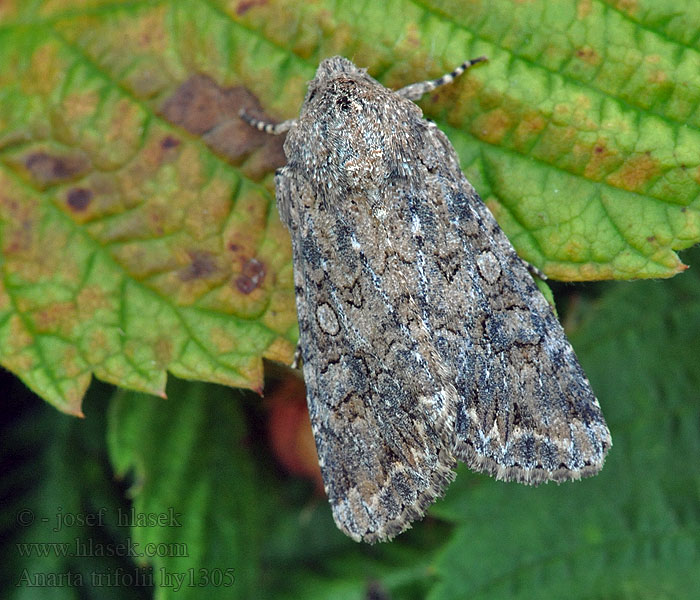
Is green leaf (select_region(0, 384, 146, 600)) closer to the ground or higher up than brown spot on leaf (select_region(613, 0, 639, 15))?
closer to the ground

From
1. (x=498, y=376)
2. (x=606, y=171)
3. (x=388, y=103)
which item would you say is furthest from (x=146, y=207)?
(x=606, y=171)

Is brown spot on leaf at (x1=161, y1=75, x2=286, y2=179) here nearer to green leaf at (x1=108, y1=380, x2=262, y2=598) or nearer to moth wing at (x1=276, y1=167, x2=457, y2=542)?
moth wing at (x1=276, y1=167, x2=457, y2=542)

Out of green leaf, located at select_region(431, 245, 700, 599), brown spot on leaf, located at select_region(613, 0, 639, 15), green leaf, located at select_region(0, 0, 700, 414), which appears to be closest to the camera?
brown spot on leaf, located at select_region(613, 0, 639, 15)

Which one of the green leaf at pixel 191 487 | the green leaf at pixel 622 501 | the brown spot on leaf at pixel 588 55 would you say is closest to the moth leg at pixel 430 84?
the brown spot on leaf at pixel 588 55

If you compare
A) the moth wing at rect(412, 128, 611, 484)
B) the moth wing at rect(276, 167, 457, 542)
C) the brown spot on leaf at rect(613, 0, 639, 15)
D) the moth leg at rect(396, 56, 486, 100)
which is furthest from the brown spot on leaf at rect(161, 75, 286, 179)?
the brown spot on leaf at rect(613, 0, 639, 15)

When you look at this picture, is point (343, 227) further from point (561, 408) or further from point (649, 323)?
point (649, 323)

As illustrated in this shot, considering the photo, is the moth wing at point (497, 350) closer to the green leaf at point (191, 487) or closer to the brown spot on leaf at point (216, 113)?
the brown spot on leaf at point (216, 113)
